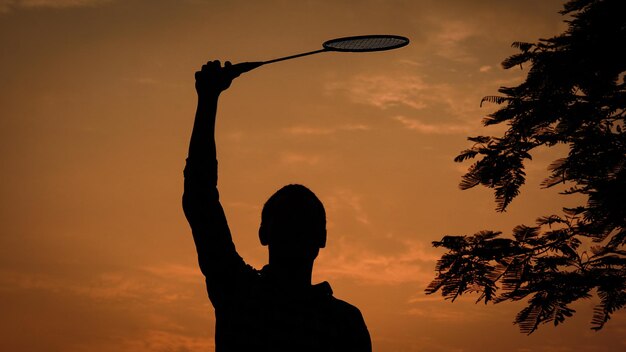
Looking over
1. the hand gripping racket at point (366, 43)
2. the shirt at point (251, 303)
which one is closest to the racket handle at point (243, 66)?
the shirt at point (251, 303)

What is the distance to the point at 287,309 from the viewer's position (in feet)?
8.04

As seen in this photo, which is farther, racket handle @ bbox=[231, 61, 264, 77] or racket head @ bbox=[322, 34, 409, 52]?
racket head @ bbox=[322, 34, 409, 52]

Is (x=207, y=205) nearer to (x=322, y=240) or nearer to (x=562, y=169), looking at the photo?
(x=322, y=240)

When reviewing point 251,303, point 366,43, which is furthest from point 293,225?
point 366,43

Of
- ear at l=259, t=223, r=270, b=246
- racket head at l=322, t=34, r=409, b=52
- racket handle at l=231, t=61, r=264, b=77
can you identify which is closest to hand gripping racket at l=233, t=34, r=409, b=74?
racket head at l=322, t=34, r=409, b=52

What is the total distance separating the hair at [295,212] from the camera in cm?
252

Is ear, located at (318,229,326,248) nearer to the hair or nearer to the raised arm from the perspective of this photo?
the hair

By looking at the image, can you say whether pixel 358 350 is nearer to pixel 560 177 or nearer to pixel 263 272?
pixel 263 272

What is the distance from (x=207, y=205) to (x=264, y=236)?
23 centimetres

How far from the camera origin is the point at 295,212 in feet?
8.26

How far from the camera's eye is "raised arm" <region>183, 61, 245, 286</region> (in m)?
2.50

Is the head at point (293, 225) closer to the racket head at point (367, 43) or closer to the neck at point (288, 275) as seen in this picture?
the neck at point (288, 275)

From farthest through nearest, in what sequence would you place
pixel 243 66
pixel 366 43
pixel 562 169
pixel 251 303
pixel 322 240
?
1. pixel 562 169
2. pixel 366 43
3. pixel 243 66
4. pixel 322 240
5. pixel 251 303

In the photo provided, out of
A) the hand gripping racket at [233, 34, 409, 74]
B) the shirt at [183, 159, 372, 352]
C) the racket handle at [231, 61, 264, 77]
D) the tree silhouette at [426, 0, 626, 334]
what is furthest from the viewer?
the tree silhouette at [426, 0, 626, 334]
